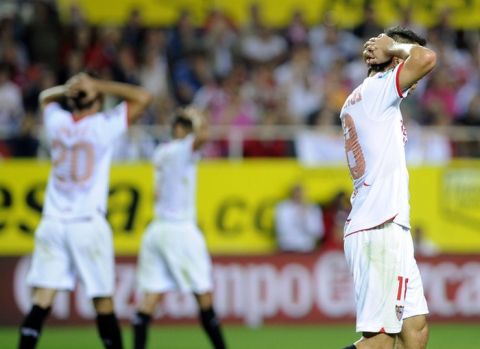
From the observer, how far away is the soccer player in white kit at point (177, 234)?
11.5 meters

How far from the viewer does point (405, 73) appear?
278 inches

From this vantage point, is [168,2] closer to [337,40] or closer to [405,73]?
[337,40]

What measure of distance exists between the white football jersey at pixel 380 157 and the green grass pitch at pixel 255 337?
565cm

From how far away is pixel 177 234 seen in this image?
11.6m

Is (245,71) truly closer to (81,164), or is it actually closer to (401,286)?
(81,164)

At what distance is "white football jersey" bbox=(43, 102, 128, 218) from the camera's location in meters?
9.84

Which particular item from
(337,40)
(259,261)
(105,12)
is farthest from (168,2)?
(259,261)

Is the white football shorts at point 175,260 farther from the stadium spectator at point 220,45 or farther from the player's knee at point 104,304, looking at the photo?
the stadium spectator at point 220,45

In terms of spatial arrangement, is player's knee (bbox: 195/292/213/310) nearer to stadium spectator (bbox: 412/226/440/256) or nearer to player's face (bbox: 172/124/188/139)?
player's face (bbox: 172/124/188/139)

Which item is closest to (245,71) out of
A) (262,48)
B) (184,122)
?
(262,48)

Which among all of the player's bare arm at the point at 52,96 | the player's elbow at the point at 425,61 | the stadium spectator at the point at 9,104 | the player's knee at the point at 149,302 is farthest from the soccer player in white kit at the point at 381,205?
the stadium spectator at the point at 9,104

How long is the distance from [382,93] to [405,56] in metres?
0.27

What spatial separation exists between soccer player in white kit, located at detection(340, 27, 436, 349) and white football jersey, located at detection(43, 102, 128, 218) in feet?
10.1

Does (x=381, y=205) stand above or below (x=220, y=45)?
below
